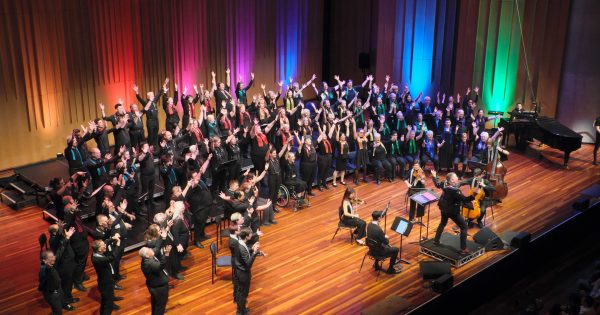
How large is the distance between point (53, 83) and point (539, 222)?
29.0ft

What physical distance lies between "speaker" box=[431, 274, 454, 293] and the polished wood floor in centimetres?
21

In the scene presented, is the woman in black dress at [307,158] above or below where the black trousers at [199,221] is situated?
above

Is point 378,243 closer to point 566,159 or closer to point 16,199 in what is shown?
point 16,199

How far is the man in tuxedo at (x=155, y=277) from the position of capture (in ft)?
21.1

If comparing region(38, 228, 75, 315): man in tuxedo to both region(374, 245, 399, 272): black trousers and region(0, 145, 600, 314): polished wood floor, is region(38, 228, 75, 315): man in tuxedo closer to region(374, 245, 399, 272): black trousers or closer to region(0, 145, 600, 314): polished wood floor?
region(0, 145, 600, 314): polished wood floor

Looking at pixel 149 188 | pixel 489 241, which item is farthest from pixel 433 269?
pixel 149 188

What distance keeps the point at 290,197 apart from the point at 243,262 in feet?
12.5

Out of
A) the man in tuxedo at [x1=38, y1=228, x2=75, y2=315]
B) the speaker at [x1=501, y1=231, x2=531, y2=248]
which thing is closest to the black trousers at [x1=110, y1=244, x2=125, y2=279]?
the man in tuxedo at [x1=38, y1=228, x2=75, y2=315]

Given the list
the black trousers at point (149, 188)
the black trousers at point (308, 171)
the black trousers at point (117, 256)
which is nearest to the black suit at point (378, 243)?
the black trousers at point (308, 171)

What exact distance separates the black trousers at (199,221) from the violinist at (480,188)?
3.66 meters

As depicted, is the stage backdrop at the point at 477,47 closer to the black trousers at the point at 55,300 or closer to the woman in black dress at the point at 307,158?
the woman in black dress at the point at 307,158

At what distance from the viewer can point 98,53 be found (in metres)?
12.4

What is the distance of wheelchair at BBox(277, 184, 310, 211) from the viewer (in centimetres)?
1037

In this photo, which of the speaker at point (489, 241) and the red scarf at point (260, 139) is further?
the red scarf at point (260, 139)
